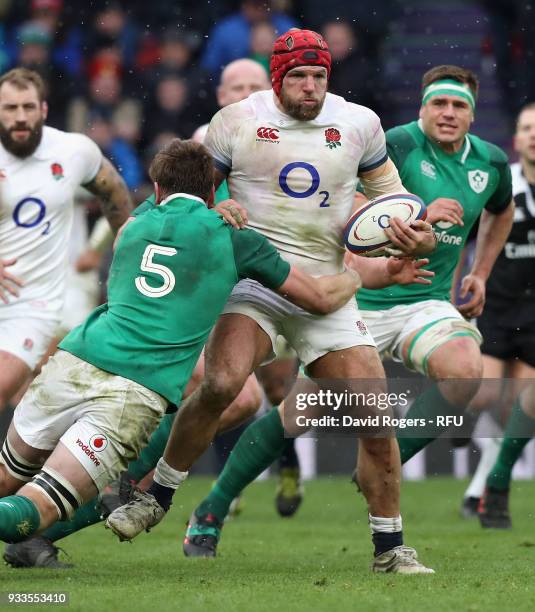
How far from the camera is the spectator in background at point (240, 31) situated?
1296 cm

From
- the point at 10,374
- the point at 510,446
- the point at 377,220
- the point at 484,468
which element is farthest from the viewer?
the point at 484,468

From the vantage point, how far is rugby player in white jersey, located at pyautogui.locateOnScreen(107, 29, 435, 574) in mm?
6184

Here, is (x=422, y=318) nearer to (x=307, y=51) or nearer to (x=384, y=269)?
(x=384, y=269)

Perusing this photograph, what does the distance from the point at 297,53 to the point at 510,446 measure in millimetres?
Answer: 3494

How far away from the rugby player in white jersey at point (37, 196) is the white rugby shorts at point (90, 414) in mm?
2200

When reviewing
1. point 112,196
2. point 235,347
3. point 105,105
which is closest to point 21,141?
point 112,196

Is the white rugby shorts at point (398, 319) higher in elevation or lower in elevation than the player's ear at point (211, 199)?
lower

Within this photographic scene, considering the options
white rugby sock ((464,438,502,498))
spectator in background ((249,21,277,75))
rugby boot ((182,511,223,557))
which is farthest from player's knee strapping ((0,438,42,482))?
spectator in background ((249,21,277,75))

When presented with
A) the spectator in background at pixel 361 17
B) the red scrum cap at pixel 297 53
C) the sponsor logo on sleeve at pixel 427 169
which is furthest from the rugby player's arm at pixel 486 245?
the spectator in background at pixel 361 17

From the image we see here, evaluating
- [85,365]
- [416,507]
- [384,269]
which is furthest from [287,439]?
[416,507]

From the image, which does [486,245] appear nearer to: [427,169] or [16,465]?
[427,169]

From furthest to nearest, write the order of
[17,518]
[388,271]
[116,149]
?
1. [116,149]
2. [388,271]
3. [17,518]

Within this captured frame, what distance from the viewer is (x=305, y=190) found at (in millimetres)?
6301

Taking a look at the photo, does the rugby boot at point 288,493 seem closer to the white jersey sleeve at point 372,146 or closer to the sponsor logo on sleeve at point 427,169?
the sponsor logo on sleeve at point 427,169
